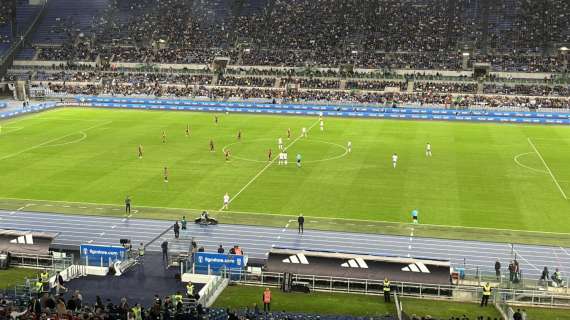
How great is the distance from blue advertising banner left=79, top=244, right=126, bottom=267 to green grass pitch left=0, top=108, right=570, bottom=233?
38.4 ft

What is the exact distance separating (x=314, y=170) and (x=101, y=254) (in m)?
24.0

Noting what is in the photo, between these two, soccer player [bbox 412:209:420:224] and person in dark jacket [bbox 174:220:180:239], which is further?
soccer player [bbox 412:209:420:224]

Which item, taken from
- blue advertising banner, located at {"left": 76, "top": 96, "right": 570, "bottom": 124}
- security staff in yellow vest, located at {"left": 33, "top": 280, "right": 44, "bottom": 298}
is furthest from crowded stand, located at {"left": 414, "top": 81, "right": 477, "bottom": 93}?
security staff in yellow vest, located at {"left": 33, "top": 280, "right": 44, "bottom": 298}

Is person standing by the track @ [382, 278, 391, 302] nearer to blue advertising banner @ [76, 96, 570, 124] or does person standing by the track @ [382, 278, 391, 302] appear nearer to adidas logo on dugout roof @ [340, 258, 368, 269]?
adidas logo on dugout roof @ [340, 258, 368, 269]

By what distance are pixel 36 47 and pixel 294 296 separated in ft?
343

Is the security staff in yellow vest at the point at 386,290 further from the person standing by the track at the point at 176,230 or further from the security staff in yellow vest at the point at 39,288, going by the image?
the security staff in yellow vest at the point at 39,288

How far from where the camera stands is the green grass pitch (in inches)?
1689

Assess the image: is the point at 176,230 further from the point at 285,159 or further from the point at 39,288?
the point at 285,159

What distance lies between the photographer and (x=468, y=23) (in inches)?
4429

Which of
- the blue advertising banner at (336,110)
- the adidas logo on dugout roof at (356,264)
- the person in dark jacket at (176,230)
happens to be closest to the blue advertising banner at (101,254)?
the person in dark jacket at (176,230)

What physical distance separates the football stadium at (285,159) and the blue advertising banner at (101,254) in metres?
0.10

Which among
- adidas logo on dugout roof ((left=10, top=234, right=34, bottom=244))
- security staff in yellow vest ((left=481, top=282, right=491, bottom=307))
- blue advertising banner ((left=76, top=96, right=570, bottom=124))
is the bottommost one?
security staff in yellow vest ((left=481, top=282, right=491, bottom=307))

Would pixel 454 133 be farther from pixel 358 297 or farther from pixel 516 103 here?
pixel 358 297

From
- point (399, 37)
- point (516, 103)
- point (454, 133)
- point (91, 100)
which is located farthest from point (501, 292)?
point (399, 37)
